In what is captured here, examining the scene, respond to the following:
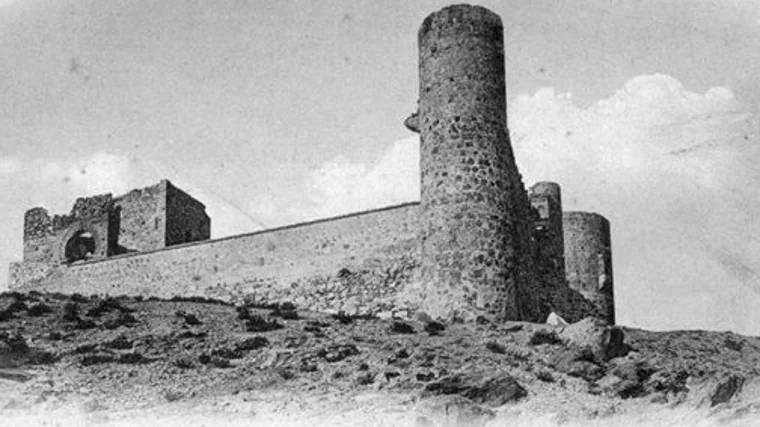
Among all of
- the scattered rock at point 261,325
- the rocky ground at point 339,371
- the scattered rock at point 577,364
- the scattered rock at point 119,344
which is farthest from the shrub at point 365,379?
the scattered rock at point 119,344

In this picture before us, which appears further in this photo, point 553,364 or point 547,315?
point 547,315

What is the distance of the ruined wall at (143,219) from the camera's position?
43.4 metres

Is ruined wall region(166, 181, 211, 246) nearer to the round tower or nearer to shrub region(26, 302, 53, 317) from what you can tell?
shrub region(26, 302, 53, 317)

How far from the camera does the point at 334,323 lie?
81.9 feet

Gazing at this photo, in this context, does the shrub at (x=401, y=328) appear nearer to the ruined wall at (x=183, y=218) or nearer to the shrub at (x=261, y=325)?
the shrub at (x=261, y=325)

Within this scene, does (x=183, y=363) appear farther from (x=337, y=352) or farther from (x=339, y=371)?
(x=339, y=371)

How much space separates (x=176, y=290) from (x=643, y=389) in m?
19.3

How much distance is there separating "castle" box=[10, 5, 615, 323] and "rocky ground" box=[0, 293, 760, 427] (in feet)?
6.45

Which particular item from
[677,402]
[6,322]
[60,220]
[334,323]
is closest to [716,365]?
[677,402]

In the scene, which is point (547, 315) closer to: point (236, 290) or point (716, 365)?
point (716, 365)

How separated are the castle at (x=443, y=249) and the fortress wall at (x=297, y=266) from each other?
0.14 ft

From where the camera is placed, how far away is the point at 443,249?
89.6 ft

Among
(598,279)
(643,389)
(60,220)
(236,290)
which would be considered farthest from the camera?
(60,220)

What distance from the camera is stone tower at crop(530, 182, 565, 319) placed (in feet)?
114
